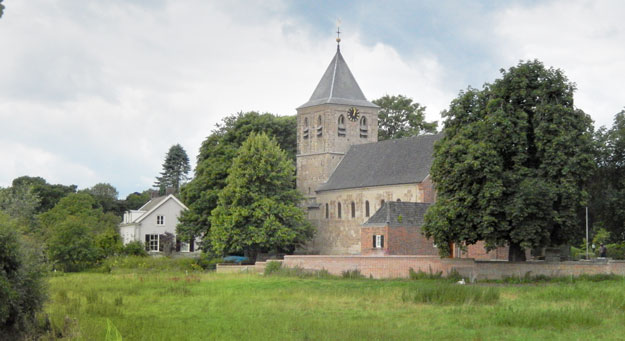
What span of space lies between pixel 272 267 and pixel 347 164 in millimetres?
25884

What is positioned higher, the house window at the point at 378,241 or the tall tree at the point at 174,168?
the tall tree at the point at 174,168

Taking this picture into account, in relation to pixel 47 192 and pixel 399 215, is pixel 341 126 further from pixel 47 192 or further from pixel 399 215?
pixel 47 192

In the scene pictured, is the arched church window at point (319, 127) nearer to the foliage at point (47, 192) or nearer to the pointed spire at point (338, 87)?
the pointed spire at point (338, 87)

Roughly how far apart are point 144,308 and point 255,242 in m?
28.2

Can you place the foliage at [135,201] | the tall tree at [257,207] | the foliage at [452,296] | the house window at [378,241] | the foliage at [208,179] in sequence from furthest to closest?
the foliage at [135,201] < the foliage at [208,179] < the tall tree at [257,207] < the house window at [378,241] < the foliage at [452,296]

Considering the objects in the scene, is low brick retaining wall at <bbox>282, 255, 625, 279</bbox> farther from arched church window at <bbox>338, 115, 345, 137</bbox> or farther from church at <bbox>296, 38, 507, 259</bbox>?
arched church window at <bbox>338, 115, 345, 137</bbox>

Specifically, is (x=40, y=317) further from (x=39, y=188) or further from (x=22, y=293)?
(x=39, y=188)

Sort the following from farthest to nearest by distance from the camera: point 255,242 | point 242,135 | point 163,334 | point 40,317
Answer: point 242,135, point 255,242, point 40,317, point 163,334

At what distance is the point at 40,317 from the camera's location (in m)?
20.9

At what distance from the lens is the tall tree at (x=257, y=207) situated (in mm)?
53969

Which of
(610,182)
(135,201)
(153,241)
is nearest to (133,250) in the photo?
(153,241)

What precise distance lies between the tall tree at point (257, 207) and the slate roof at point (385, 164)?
26.7 feet

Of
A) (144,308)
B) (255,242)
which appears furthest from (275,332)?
(255,242)

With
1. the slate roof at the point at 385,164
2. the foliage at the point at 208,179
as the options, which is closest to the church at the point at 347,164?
the slate roof at the point at 385,164
